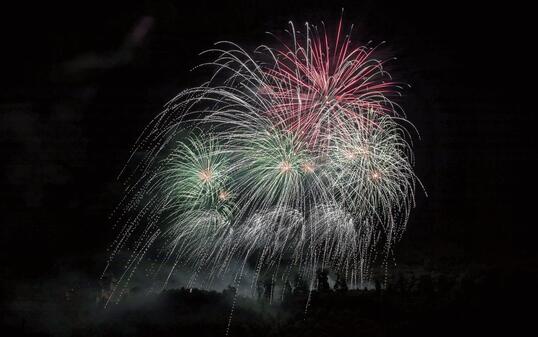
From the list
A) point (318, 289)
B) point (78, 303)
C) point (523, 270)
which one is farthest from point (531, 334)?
point (78, 303)

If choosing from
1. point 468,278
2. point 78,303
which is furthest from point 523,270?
point 78,303

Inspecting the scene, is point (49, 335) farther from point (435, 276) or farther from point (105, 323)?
point (435, 276)

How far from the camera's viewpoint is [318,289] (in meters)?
38.1

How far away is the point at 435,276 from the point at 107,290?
4261cm

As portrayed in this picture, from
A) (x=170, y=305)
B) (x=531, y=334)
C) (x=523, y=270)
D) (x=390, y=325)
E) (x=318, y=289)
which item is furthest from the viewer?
(x=170, y=305)

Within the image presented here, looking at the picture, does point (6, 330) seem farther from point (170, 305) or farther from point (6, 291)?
point (170, 305)

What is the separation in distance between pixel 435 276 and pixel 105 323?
36563 millimetres

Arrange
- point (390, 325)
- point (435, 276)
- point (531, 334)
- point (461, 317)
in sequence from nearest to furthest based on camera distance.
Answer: point (531, 334)
point (461, 317)
point (390, 325)
point (435, 276)

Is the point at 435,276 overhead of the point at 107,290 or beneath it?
overhead

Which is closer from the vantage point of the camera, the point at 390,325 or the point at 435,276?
the point at 390,325

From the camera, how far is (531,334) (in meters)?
24.0

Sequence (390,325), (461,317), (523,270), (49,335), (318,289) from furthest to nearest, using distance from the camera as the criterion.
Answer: (49,335) → (318,289) → (390,325) → (523,270) → (461,317)

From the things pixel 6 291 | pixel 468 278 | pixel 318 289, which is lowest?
pixel 6 291

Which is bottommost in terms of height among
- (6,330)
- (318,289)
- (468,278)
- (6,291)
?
(6,330)
